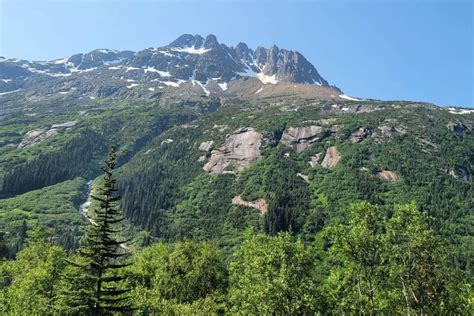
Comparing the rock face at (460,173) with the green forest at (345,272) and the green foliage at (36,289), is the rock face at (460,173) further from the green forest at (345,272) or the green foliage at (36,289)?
the green foliage at (36,289)

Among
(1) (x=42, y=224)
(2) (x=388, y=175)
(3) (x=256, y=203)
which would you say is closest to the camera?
(1) (x=42, y=224)

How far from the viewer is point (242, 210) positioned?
18425cm

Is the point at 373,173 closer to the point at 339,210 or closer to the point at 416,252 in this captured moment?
the point at 339,210

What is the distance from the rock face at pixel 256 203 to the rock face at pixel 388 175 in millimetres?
55198

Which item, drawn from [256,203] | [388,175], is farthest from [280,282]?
[388,175]

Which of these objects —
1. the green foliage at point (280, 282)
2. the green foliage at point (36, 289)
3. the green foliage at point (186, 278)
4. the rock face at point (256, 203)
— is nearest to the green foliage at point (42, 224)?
the rock face at point (256, 203)

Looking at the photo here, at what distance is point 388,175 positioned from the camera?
642ft

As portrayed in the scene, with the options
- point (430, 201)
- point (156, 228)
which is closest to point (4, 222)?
point (156, 228)

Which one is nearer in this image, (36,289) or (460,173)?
(36,289)

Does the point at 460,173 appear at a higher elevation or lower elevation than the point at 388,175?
higher

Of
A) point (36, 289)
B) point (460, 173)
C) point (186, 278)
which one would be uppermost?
point (460, 173)

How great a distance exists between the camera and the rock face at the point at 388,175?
7575 inches

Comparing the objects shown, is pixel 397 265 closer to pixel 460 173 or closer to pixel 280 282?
pixel 280 282

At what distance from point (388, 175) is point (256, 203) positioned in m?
61.3
